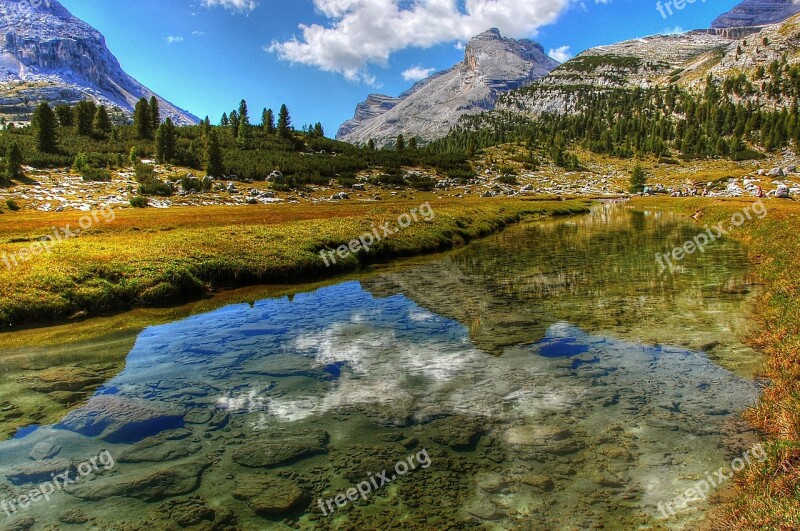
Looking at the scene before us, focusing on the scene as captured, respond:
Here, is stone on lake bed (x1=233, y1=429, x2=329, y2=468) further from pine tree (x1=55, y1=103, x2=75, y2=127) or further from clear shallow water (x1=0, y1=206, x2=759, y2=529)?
pine tree (x1=55, y1=103, x2=75, y2=127)

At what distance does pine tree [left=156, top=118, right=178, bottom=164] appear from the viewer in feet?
401

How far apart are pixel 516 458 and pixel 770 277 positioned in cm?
2483

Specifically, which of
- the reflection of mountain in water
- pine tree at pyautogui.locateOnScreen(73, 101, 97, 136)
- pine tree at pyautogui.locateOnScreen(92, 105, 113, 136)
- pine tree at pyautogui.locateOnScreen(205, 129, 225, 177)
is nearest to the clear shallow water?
the reflection of mountain in water

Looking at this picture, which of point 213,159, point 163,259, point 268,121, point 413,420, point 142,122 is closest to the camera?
point 413,420

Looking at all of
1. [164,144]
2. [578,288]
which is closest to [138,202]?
[164,144]

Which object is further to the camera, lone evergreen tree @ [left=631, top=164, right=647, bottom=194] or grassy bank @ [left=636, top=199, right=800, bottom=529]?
lone evergreen tree @ [left=631, top=164, right=647, bottom=194]

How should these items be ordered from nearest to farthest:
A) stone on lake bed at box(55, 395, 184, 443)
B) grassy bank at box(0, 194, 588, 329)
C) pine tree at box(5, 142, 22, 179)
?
stone on lake bed at box(55, 395, 184, 443) < grassy bank at box(0, 194, 588, 329) < pine tree at box(5, 142, 22, 179)

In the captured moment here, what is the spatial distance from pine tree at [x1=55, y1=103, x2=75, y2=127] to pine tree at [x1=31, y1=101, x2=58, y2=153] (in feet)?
121

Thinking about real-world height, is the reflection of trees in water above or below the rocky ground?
below

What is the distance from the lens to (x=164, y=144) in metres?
123

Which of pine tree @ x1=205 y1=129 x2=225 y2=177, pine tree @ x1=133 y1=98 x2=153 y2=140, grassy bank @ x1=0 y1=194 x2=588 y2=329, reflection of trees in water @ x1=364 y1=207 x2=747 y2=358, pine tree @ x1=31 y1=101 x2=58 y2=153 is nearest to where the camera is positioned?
reflection of trees in water @ x1=364 y1=207 x2=747 y2=358

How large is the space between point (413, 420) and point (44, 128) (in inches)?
5698

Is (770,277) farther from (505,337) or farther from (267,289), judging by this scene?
(267,289)

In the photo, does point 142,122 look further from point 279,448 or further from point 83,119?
point 279,448
